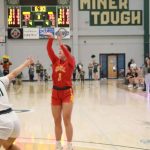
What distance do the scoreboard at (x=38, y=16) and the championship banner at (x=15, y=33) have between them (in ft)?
1.25

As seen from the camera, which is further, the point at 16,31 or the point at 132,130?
the point at 16,31

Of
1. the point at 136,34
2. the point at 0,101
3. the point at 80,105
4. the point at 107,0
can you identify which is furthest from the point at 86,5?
the point at 0,101

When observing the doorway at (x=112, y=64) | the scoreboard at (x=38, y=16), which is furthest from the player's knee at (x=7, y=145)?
the doorway at (x=112, y=64)

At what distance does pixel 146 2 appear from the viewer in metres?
36.9

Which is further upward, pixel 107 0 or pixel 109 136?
pixel 107 0

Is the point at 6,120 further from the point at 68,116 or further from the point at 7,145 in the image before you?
the point at 68,116

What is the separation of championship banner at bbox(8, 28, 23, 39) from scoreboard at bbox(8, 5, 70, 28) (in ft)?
1.25

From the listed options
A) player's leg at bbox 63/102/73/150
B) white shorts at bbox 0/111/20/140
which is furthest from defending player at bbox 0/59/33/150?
player's leg at bbox 63/102/73/150

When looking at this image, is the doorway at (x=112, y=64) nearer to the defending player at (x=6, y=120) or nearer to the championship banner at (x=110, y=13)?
the championship banner at (x=110, y=13)

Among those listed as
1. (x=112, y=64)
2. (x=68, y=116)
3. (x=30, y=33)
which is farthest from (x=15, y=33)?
(x=68, y=116)

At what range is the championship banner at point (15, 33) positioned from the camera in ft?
117

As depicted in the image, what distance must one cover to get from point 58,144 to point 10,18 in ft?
95.7

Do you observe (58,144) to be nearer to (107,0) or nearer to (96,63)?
(96,63)

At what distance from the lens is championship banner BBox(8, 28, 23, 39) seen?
117 feet
